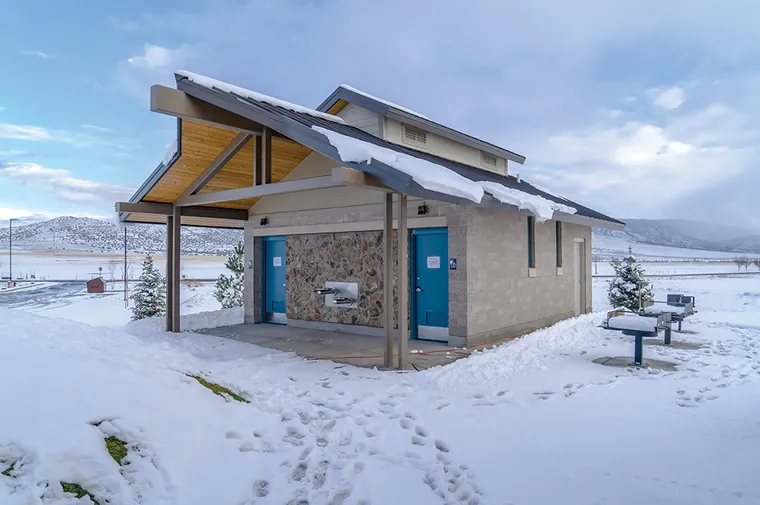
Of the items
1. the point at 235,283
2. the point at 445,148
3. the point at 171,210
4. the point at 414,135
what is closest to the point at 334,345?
the point at 171,210

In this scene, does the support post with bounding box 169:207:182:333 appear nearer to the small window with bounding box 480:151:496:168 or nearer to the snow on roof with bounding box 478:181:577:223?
the snow on roof with bounding box 478:181:577:223

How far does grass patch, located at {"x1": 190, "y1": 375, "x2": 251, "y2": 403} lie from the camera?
471cm

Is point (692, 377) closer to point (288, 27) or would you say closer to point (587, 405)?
point (587, 405)

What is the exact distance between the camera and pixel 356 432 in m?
4.39

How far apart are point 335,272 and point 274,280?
2192 mm

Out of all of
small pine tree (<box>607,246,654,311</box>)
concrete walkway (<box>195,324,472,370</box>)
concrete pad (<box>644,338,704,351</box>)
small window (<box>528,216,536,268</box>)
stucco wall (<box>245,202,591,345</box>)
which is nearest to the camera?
concrete walkway (<box>195,324,472,370</box>)

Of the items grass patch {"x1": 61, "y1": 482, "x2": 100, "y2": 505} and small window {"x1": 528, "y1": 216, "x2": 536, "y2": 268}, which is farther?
small window {"x1": 528, "y1": 216, "x2": 536, "y2": 268}

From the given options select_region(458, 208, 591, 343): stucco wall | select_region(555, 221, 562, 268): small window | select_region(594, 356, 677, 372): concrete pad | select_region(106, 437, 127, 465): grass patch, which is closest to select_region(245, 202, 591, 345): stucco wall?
select_region(458, 208, 591, 343): stucco wall

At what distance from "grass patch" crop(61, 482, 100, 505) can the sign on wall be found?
7112 mm

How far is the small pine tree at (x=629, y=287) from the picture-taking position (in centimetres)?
1620

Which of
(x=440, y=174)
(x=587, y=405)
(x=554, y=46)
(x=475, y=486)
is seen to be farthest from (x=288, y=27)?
(x=475, y=486)

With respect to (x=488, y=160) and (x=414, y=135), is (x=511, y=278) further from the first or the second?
(x=488, y=160)

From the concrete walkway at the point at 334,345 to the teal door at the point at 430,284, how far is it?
32cm

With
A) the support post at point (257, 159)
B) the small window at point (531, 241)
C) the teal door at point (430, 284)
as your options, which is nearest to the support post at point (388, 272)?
the teal door at point (430, 284)
